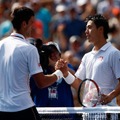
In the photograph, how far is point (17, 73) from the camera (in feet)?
24.4

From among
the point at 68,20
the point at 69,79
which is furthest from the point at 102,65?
the point at 68,20

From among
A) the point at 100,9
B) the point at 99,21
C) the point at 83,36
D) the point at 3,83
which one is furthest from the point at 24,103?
the point at 100,9

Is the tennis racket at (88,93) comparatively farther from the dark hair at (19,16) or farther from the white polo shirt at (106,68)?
the dark hair at (19,16)

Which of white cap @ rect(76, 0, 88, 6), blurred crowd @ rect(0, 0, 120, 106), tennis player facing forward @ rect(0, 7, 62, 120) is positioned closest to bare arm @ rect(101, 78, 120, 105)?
tennis player facing forward @ rect(0, 7, 62, 120)

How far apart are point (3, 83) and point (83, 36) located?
8.64m

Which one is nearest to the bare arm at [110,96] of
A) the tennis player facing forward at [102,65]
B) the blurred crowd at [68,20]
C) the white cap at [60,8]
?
the tennis player facing forward at [102,65]

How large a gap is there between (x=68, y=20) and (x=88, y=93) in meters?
8.39

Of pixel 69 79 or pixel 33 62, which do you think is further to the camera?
pixel 69 79

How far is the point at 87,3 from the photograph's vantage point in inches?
674

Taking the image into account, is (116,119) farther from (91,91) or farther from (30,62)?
(30,62)

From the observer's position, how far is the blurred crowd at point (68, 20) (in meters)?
15.3

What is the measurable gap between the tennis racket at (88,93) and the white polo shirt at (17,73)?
937mm

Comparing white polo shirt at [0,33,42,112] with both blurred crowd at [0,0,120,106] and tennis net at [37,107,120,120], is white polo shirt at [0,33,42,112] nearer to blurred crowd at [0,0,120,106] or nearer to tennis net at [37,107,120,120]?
tennis net at [37,107,120,120]

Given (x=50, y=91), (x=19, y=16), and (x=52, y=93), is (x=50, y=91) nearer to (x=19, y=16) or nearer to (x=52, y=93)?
(x=52, y=93)
